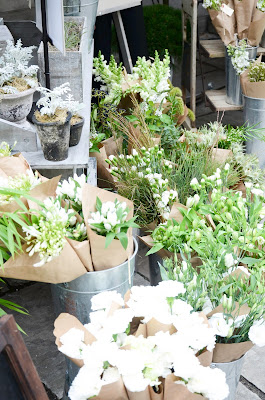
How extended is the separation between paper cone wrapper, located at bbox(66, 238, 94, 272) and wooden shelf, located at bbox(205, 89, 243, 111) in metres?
2.35

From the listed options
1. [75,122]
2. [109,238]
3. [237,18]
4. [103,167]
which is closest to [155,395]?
[109,238]

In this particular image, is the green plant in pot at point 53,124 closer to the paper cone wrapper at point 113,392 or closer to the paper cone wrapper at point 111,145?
the paper cone wrapper at point 111,145

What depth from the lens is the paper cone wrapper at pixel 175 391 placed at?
3.82 feet

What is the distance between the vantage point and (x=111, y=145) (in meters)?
2.78

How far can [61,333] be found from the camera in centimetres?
135

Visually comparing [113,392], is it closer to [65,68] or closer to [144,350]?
[144,350]

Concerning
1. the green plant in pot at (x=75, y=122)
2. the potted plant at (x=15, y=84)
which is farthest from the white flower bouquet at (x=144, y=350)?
the potted plant at (x=15, y=84)

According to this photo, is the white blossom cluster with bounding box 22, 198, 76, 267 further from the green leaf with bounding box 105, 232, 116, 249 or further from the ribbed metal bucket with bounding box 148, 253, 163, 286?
the ribbed metal bucket with bounding box 148, 253, 163, 286

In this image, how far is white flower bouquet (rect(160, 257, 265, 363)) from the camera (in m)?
1.39

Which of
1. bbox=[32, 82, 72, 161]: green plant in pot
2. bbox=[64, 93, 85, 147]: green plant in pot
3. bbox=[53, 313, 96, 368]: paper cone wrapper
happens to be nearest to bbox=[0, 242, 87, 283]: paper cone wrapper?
bbox=[53, 313, 96, 368]: paper cone wrapper

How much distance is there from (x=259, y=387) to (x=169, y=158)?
1130mm

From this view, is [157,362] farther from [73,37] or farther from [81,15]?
[81,15]

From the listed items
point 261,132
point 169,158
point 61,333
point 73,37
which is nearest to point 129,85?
point 73,37

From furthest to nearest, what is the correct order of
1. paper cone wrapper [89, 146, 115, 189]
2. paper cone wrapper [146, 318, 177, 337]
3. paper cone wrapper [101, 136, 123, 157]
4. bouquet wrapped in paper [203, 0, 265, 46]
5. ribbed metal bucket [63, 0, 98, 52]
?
bouquet wrapped in paper [203, 0, 265, 46] → ribbed metal bucket [63, 0, 98, 52] → paper cone wrapper [101, 136, 123, 157] → paper cone wrapper [89, 146, 115, 189] → paper cone wrapper [146, 318, 177, 337]
